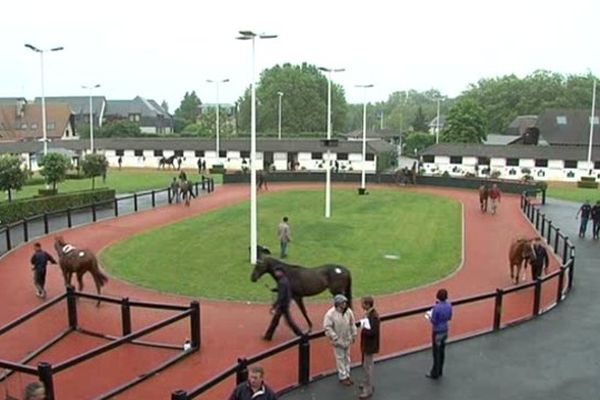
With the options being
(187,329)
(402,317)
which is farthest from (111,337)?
(402,317)

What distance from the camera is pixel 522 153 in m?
58.3

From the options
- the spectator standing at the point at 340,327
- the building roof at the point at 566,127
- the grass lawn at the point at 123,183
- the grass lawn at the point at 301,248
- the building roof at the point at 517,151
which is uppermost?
the building roof at the point at 566,127

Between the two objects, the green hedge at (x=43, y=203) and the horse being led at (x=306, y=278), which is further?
the green hedge at (x=43, y=203)

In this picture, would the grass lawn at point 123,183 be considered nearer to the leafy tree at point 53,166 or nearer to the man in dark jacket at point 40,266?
the leafy tree at point 53,166

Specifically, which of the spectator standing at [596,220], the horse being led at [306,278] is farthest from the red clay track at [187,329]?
the spectator standing at [596,220]

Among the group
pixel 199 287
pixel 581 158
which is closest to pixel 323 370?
pixel 199 287

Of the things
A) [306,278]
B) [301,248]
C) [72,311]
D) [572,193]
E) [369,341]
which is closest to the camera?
[369,341]

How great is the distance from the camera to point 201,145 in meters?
66.9

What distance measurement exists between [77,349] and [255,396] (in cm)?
680

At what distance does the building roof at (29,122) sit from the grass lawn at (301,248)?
62.3 m

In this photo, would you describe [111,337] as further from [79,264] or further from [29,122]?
[29,122]

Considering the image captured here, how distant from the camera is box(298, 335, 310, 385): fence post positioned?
392 inches

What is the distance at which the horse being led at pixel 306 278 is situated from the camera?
12398 millimetres

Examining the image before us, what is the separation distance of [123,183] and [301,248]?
29896 mm
